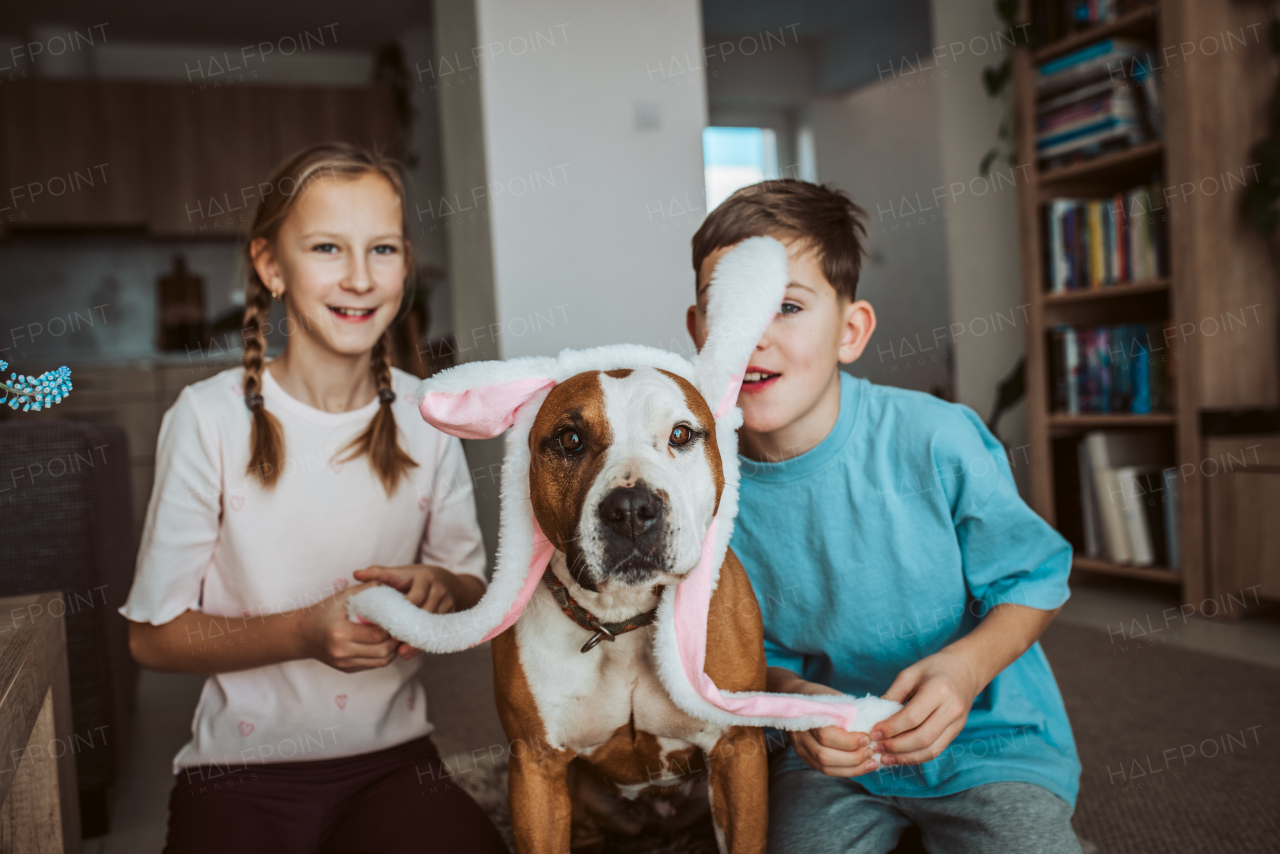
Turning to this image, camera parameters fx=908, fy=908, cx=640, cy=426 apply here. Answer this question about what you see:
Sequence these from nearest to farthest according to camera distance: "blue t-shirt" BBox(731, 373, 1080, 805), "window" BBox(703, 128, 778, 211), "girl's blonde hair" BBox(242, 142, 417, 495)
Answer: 1. "blue t-shirt" BBox(731, 373, 1080, 805)
2. "girl's blonde hair" BBox(242, 142, 417, 495)
3. "window" BBox(703, 128, 778, 211)

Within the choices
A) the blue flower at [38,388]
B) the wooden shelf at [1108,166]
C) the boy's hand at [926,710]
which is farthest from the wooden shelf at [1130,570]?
the blue flower at [38,388]

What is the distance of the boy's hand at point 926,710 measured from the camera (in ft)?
2.99

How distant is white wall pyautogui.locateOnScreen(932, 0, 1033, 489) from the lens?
3.60 metres

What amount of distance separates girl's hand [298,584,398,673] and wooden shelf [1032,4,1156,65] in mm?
2872

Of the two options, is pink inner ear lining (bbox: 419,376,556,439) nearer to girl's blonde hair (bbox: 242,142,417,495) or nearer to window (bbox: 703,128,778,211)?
girl's blonde hair (bbox: 242,142,417,495)

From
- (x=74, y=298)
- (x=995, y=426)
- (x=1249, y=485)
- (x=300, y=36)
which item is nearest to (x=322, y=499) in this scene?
(x=1249, y=485)

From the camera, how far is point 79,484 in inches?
62.8

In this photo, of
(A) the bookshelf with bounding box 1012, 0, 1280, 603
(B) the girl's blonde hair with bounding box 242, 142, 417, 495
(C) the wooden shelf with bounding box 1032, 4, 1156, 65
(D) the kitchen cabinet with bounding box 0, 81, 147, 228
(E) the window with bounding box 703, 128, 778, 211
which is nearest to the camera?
(B) the girl's blonde hair with bounding box 242, 142, 417, 495

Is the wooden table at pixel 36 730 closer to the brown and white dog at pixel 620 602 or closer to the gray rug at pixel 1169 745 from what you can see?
the brown and white dog at pixel 620 602

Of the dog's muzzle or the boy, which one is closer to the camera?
the dog's muzzle

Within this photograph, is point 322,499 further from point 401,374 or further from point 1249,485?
point 1249,485

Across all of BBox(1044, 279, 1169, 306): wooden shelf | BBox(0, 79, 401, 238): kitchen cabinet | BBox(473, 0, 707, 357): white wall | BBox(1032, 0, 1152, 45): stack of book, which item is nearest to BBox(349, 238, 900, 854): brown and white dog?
BBox(473, 0, 707, 357): white wall

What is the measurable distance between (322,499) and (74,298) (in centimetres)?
477

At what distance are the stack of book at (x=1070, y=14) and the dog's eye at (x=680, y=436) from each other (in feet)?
8.89
